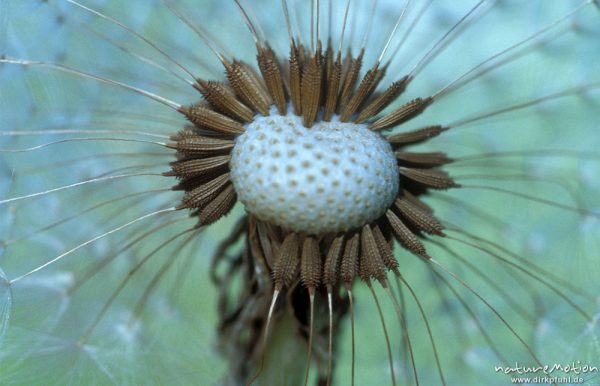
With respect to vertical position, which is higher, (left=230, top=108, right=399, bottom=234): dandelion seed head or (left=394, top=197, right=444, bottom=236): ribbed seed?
(left=230, top=108, right=399, bottom=234): dandelion seed head

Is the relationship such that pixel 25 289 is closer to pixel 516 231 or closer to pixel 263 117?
pixel 263 117

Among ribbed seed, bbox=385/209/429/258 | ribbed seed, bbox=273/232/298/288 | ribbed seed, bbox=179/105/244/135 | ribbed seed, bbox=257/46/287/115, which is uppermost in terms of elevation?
ribbed seed, bbox=257/46/287/115

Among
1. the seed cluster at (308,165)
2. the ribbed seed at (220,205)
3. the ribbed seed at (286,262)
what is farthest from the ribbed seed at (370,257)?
the ribbed seed at (220,205)

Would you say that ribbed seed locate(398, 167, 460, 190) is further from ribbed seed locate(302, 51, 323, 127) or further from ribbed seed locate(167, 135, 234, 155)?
ribbed seed locate(167, 135, 234, 155)

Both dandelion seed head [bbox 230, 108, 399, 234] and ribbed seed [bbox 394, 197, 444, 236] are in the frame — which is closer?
dandelion seed head [bbox 230, 108, 399, 234]

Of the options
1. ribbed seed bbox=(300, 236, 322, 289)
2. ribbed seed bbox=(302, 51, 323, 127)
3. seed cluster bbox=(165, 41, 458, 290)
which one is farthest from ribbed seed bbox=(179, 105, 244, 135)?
ribbed seed bbox=(300, 236, 322, 289)

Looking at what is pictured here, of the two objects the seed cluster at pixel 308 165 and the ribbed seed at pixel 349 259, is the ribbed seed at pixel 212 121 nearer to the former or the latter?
the seed cluster at pixel 308 165

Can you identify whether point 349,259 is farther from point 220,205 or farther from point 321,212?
point 220,205

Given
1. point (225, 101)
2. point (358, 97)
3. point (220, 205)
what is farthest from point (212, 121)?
point (358, 97)
